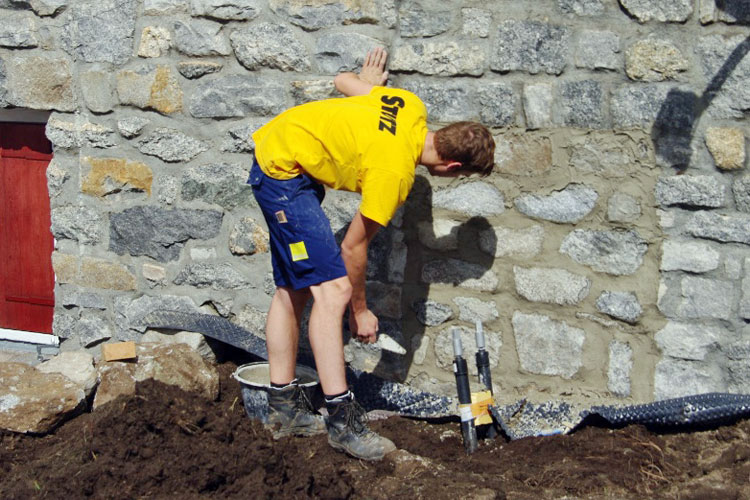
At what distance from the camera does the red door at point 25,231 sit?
→ 5074 millimetres

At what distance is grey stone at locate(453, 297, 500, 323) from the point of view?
13.7 feet

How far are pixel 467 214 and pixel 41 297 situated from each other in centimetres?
257

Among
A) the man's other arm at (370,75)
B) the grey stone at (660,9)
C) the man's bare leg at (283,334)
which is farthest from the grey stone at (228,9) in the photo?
the grey stone at (660,9)

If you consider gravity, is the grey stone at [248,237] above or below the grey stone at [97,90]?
below

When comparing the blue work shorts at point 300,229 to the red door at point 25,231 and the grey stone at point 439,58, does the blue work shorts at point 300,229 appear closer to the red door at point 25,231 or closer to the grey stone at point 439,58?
the grey stone at point 439,58

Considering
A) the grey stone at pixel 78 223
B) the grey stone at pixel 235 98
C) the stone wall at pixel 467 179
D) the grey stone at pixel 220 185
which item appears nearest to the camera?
the stone wall at pixel 467 179

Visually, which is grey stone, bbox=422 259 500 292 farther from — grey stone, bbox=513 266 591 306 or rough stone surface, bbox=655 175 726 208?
rough stone surface, bbox=655 175 726 208

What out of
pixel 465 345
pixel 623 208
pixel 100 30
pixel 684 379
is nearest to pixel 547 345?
pixel 465 345

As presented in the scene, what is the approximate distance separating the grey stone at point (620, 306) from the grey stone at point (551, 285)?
8 cm

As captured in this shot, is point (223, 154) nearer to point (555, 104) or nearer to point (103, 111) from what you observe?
point (103, 111)

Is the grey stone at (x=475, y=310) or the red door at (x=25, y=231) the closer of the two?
the grey stone at (x=475, y=310)

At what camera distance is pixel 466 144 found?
3693 millimetres

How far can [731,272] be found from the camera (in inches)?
150

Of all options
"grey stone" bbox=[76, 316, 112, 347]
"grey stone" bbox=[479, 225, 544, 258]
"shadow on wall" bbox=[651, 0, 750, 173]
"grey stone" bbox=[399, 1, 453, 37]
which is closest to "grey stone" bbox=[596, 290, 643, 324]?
"grey stone" bbox=[479, 225, 544, 258]
